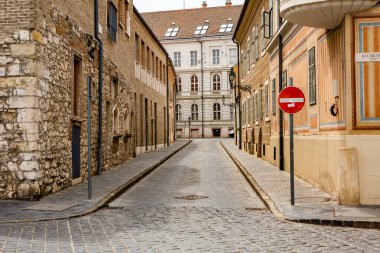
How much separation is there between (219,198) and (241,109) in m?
21.9

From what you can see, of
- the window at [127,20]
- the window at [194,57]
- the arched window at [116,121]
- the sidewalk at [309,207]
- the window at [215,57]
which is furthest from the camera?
the window at [194,57]

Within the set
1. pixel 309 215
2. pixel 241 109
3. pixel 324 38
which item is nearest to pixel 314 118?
pixel 324 38

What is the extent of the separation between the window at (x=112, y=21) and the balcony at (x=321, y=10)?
30.1 ft

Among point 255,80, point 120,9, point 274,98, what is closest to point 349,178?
point 274,98

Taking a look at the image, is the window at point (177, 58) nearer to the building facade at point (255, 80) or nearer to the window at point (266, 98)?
the building facade at point (255, 80)

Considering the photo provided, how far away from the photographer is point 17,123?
10312 mm

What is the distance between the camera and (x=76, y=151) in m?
13.6


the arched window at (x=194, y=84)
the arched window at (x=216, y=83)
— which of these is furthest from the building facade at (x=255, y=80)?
the arched window at (x=194, y=84)

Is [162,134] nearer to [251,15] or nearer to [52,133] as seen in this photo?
[251,15]

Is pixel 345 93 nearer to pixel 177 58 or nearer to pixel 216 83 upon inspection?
pixel 216 83

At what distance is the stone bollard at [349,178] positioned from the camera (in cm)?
936

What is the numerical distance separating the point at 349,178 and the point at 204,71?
58053mm

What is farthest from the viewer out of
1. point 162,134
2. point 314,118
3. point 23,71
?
point 162,134

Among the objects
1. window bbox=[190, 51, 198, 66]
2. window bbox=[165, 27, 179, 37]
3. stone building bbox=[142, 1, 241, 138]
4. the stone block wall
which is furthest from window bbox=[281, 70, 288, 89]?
window bbox=[165, 27, 179, 37]
